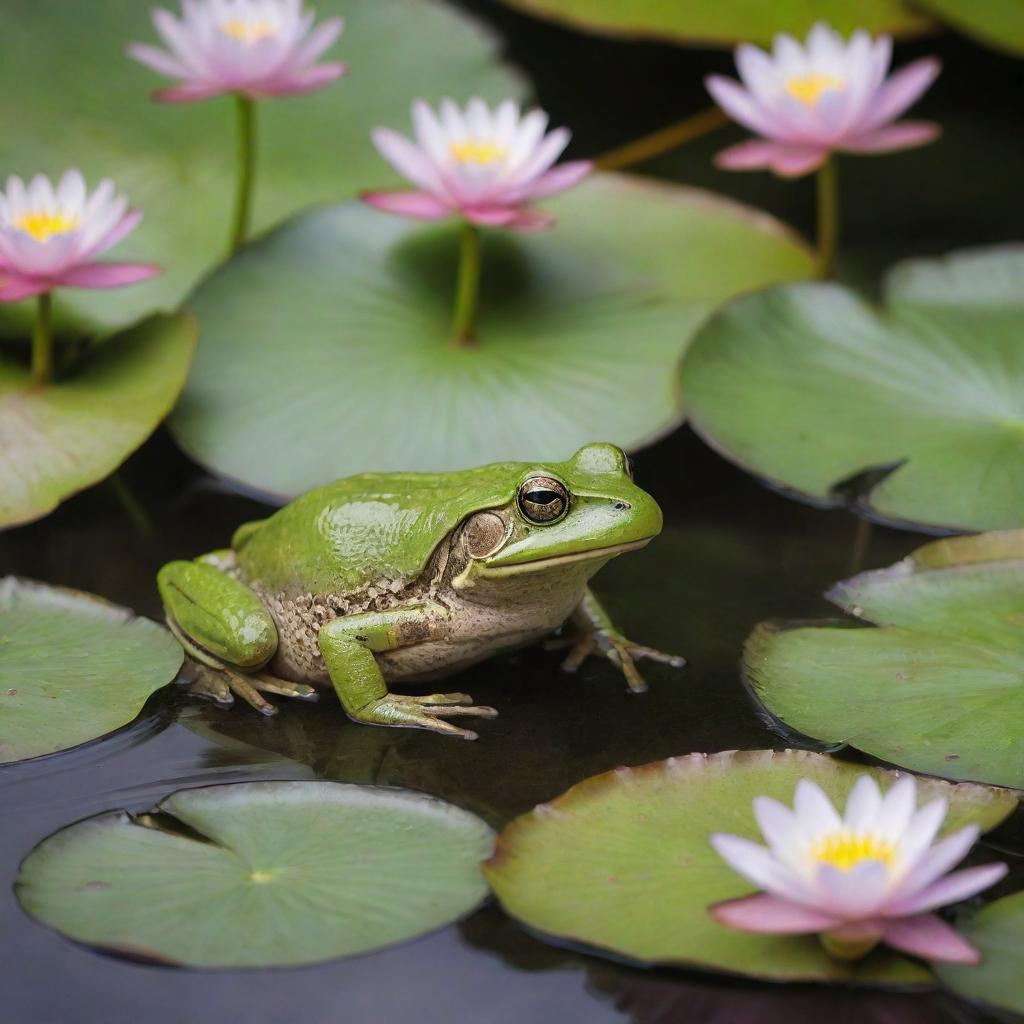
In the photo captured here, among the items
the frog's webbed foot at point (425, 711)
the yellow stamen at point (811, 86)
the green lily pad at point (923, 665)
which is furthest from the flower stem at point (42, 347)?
A: the yellow stamen at point (811, 86)

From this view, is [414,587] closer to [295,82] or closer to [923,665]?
[923,665]

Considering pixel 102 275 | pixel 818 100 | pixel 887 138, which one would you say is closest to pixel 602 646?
pixel 102 275

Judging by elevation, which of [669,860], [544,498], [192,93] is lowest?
[669,860]

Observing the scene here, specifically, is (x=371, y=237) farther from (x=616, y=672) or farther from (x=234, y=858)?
(x=234, y=858)

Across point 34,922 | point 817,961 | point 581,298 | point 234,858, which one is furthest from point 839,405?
point 34,922

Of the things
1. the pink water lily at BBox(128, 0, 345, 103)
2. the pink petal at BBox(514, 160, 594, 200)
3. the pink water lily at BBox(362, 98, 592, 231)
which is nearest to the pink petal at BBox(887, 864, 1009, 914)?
the pink water lily at BBox(362, 98, 592, 231)

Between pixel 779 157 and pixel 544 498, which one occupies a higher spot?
pixel 779 157

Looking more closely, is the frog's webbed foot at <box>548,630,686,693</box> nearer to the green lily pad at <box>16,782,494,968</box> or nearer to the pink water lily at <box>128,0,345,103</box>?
the green lily pad at <box>16,782,494,968</box>
